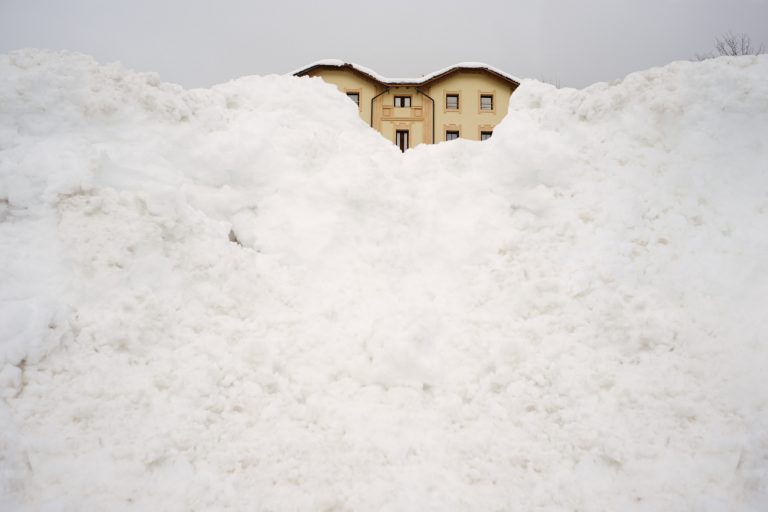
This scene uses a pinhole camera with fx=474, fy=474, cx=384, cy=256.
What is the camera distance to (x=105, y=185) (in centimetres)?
520

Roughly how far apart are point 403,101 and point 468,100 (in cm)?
435

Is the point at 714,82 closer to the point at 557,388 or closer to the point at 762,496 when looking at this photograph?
the point at 557,388

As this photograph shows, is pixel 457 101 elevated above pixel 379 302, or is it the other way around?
pixel 457 101

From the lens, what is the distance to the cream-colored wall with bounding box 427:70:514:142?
3159 cm

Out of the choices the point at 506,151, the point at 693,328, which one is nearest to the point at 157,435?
the point at 693,328

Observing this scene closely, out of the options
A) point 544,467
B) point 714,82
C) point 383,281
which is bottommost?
point 544,467

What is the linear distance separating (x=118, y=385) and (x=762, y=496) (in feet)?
16.3

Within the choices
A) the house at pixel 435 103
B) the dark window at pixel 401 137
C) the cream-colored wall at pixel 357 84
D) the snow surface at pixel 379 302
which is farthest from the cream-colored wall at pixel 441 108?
the snow surface at pixel 379 302

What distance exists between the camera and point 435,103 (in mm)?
31641

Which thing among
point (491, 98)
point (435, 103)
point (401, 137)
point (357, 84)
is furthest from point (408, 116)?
point (491, 98)

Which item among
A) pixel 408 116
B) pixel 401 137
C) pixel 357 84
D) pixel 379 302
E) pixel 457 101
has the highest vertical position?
pixel 357 84

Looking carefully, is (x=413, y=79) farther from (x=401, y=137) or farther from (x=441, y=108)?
(x=401, y=137)

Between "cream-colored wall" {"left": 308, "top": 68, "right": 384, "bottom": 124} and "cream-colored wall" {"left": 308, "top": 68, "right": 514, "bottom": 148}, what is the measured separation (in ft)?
0.51

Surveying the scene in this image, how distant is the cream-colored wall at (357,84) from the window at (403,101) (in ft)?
4.29
